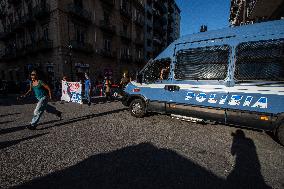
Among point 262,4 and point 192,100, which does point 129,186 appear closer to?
point 192,100

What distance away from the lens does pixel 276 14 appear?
12.6 metres

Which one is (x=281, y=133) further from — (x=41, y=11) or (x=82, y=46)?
(x=41, y=11)

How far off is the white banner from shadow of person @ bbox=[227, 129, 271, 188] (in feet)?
30.0

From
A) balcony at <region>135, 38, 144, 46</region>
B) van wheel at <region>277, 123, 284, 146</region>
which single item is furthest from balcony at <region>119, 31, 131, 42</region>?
van wheel at <region>277, 123, 284, 146</region>

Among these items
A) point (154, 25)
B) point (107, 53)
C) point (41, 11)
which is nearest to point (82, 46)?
point (107, 53)

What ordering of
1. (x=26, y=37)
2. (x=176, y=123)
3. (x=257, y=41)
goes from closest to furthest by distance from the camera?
(x=257, y=41), (x=176, y=123), (x=26, y=37)

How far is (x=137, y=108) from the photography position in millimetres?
7766

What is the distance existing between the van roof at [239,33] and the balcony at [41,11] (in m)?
18.7

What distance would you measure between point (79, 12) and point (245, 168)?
22.1 m

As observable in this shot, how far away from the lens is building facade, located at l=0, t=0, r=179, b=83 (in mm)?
20391

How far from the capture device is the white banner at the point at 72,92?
11732 millimetres

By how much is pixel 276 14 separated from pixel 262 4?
7.17ft

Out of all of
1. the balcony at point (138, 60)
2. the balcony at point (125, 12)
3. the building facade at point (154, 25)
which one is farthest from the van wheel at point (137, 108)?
the building facade at point (154, 25)

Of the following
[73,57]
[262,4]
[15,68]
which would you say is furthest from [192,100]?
[15,68]
